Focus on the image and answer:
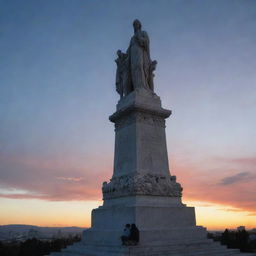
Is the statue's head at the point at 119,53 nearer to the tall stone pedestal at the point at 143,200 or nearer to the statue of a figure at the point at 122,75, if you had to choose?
the statue of a figure at the point at 122,75

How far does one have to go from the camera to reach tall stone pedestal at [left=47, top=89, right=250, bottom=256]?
12039 millimetres

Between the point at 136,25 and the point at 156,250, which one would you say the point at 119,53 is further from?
the point at 156,250

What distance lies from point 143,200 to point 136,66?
7.11 meters

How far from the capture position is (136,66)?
16.5 meters

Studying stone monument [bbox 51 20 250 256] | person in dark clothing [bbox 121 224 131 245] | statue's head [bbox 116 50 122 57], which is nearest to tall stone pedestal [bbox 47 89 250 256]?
stone monument [bbox 51 20 250 256]

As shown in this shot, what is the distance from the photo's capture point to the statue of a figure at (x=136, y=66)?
54.0ft

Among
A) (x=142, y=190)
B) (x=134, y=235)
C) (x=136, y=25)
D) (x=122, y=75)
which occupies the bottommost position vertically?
(x=134, y=235)

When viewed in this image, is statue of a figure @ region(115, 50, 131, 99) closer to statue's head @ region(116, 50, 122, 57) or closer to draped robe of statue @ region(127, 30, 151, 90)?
statue's head @ region(116, 50, 122, 57)

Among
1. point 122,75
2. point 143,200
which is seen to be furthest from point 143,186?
point 122,75

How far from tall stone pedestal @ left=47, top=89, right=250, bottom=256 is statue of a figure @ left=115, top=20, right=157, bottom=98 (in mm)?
805

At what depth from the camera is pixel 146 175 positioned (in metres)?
13.7

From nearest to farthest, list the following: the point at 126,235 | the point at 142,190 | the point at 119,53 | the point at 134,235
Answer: the point at 134,235, the point at 126,235, the point at 142,190, the point at 119,53

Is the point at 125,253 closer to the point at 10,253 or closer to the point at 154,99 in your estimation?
the point at 154,99

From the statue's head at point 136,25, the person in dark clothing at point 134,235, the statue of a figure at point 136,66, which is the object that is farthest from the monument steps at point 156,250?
the statue's head at point 136,25
